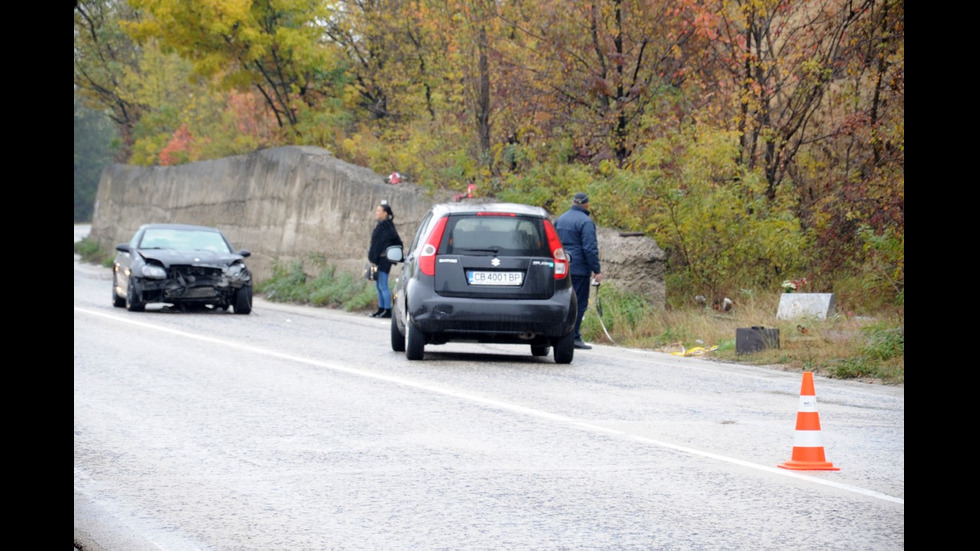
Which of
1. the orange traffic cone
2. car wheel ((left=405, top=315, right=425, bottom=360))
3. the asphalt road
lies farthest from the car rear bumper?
the orange traffic cone

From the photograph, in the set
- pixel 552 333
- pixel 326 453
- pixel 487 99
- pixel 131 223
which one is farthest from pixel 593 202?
pixel 131 223

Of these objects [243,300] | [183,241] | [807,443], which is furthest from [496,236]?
[183,241]

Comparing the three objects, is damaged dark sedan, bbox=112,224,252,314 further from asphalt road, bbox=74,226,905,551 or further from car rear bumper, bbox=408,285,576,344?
car rear bumper, bbox=408,285,576,344

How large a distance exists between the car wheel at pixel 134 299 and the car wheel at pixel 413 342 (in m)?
9.13

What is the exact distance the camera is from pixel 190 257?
2234 centimetres

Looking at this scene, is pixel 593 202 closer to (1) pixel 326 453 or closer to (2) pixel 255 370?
(2) pixel 255 370

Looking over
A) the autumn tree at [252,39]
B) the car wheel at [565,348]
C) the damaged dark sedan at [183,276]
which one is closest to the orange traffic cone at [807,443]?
the car wheel at [565,348]

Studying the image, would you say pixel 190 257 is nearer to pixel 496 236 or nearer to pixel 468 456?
pixel 496 236

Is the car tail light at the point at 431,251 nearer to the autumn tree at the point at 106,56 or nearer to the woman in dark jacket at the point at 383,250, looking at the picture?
the woman in dark jacket at the point at 383,250

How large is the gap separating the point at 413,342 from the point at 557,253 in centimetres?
182

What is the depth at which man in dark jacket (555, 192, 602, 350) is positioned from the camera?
16609mm

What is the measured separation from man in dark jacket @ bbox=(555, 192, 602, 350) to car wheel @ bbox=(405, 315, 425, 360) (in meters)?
Result: 2.70

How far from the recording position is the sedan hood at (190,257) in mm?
22172
